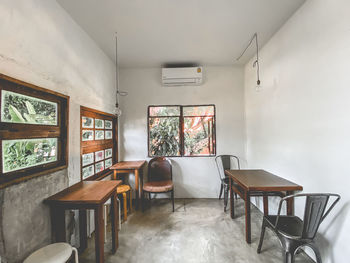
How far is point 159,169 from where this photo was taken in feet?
10.9

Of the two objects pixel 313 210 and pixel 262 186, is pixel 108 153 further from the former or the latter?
pixel 313 210

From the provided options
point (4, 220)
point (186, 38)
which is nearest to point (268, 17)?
point (186, 38)

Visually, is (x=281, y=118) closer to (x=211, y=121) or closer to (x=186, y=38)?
(x=211, y=121)

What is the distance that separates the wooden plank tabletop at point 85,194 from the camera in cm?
148

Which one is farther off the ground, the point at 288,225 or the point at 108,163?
the point at 108,163

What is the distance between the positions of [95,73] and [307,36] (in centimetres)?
288

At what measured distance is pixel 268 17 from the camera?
2.01m

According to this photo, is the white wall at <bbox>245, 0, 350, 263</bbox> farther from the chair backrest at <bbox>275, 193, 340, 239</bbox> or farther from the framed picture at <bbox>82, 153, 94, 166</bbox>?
the framed picture at <bbox>82, 153, 94, 166</bbox>

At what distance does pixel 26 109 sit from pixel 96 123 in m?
1.24

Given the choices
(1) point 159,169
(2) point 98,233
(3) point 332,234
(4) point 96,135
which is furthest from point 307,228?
(4) point 96,135

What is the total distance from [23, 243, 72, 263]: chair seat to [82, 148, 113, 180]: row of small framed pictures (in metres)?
1.05

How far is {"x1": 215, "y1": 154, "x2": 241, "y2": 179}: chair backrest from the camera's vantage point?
3.28 m

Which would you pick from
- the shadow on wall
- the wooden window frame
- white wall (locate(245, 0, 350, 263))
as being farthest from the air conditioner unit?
the shadow on wall

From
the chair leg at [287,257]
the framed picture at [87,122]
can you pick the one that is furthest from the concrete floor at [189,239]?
the framed picture at [87,122]
